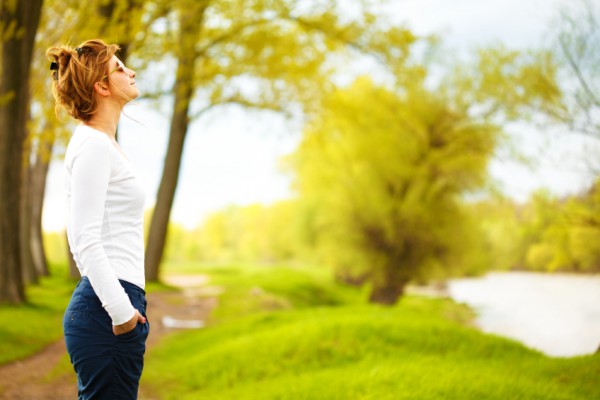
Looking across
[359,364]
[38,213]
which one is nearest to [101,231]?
[359,364]

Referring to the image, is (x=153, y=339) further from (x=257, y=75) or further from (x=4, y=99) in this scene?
(x=257, y=75)

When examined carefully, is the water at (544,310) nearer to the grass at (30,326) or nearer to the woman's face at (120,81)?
the grass at (30,326)

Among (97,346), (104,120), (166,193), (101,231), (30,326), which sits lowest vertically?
(30,326)

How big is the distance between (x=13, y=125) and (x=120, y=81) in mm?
7901

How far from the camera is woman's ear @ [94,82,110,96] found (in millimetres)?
→ 2494

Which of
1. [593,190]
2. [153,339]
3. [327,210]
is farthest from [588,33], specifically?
[327,210]

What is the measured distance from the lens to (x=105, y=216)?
236 cm

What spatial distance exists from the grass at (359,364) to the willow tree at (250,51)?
693 cm

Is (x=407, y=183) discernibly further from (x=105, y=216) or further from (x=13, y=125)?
(x=105, y=216)

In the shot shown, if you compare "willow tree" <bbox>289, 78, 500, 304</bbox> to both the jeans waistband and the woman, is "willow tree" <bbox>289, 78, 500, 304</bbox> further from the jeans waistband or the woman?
the jeans waistband

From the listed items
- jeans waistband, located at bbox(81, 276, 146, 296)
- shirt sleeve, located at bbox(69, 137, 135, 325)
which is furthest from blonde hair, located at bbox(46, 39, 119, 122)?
jeans waistband, located at bbox(81, 276, 146, 296)

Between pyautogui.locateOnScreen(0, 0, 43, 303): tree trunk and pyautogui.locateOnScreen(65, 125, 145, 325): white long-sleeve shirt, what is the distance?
7234 millimetres

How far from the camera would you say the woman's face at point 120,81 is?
2.53 meters

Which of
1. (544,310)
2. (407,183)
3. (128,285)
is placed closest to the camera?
(128,285)
